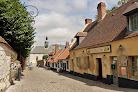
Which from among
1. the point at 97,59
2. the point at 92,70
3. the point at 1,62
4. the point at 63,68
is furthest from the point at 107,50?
the point at 63,68

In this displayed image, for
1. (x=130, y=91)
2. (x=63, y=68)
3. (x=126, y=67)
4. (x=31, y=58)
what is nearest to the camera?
(x=130, y=91)

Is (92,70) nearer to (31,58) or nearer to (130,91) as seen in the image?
(130,91)

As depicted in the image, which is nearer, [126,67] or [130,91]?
[130,91]

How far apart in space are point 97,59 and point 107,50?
238 centimetres

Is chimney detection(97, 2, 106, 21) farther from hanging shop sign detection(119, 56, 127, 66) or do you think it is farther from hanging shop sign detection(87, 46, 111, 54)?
hanging shop sign detection(119, 56, 127, 66)

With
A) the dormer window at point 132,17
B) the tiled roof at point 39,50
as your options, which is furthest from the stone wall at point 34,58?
the dormer window at point 132,17

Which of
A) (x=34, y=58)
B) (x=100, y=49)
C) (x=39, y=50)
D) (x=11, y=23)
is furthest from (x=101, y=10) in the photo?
(x=39, y=50)

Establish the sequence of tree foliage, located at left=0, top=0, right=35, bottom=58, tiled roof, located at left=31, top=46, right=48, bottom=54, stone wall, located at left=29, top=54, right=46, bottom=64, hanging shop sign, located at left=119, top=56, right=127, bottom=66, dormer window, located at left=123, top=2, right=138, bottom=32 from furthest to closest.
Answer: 1. tiled roof, located at left=31, top=46, right=48, bottom=54
2. stone wall, located at left=29, top=54, right=46, bottom=64
3. tree foliage, located at left=0, top=0, right=35, bottom=58
4. hanging shop sign, located at left=119, top=56, right=127, bottom=66
5. dormer window, located at left=123, top=2, right=138, bottom=32

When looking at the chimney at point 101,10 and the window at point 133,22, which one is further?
the chimney at point 101,10

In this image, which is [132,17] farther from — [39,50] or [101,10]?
[39,50]

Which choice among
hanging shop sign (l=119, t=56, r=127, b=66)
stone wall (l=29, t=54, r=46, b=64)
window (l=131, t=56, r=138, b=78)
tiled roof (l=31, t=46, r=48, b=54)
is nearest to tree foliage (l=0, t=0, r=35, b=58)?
hanging shop sign (l=119, t=56, r=127, b=66)

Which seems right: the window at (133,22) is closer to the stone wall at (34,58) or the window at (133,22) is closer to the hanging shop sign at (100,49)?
the hanging shop sign at (100,49)

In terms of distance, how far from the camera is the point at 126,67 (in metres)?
9.69

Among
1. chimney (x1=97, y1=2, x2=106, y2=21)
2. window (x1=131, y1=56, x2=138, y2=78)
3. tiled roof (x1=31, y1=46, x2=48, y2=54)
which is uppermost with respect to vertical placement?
chimney (x1=97, y1=2, x2=106, y2=21)
